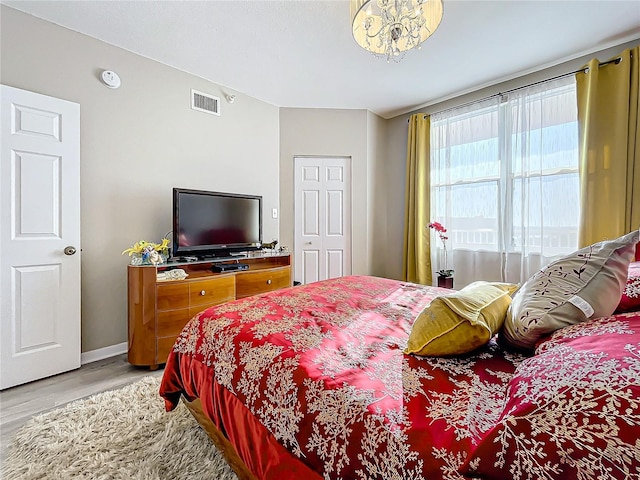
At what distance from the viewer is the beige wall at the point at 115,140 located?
7.45ft

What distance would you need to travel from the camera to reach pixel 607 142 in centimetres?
259

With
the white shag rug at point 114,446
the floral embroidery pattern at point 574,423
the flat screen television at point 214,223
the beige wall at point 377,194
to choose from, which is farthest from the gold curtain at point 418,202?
the floral embroidery pattern at point 574,423

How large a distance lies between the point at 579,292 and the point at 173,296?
2.53 metres

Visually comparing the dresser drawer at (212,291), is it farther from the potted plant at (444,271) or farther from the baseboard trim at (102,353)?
the potted plant at (444,271)

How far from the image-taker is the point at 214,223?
118 inches

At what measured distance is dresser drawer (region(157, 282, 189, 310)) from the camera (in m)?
2.34

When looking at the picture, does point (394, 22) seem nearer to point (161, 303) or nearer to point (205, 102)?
point (205, 102)

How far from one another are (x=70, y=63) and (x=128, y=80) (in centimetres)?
42

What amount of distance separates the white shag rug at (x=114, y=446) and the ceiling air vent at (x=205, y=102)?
288 centimetres

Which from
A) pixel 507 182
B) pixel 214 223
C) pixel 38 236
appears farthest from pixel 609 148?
pixel 38 236

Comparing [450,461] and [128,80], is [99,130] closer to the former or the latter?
[128,80]

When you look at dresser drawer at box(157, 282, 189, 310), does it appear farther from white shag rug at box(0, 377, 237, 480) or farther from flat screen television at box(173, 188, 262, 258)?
white shag rug at box(0, 377, 237, 480)

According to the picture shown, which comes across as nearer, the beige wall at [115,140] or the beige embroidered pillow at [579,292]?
the beige embroidered pillow at [579,292]

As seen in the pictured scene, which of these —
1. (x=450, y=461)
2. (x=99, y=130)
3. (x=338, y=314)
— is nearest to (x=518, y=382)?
(x=450, y=461)
